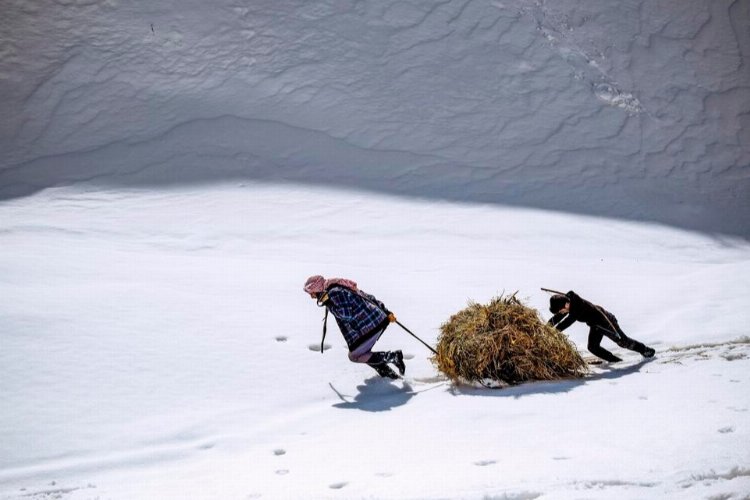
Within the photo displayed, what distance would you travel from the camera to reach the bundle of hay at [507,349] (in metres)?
4.45

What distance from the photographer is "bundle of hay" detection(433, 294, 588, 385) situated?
14.6 ft

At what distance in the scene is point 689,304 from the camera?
612 centimetres

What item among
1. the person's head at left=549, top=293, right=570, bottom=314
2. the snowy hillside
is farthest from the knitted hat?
the snowy hillside

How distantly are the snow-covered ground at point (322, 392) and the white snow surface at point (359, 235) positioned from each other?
23mm

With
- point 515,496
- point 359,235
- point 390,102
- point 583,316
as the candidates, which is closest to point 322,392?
point 583,316

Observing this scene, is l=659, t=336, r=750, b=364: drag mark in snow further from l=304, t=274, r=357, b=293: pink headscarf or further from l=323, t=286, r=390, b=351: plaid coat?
l=304, t=274, r=357, b=293: pink headscarf

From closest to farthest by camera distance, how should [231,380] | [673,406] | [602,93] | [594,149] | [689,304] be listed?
1. [673,406]
2. [231,380]
3. [689,304]
4. [594,149]
5. [602,93]

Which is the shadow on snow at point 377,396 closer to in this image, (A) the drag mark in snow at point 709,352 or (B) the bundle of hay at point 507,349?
(B) the bundle of hay at point 507,349

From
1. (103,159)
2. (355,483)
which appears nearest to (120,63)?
(103,159)

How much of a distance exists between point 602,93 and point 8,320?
11.0 meters

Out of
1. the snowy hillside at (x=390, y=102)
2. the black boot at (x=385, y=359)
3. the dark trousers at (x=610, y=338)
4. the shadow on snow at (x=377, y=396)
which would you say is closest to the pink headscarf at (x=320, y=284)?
the black boot at (x=385, y=359)

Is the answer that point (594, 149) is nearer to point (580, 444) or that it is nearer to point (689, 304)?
point (689, 304)

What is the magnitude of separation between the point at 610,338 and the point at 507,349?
0.81 metres

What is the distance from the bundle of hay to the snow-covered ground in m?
0.12
